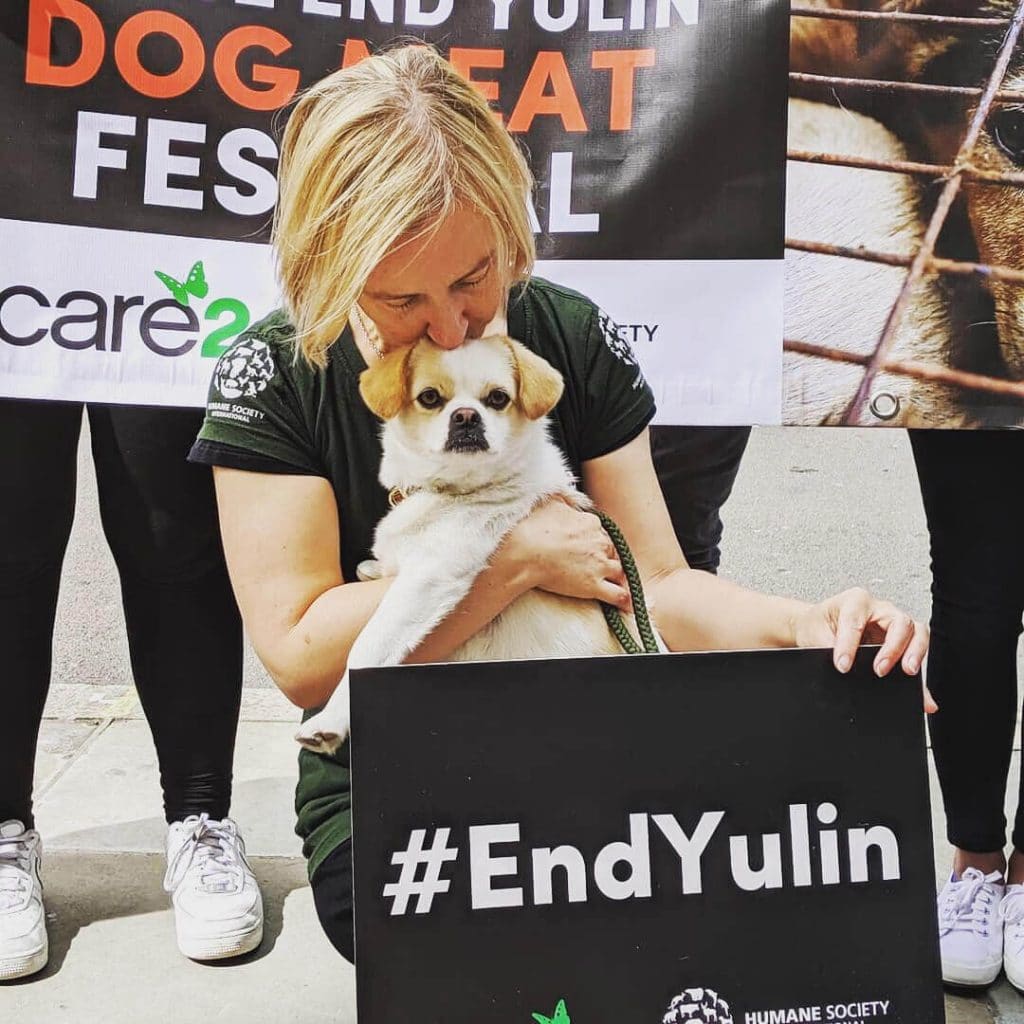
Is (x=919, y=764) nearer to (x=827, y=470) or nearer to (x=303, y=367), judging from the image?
(x=303, y=367)

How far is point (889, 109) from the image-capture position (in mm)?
1444

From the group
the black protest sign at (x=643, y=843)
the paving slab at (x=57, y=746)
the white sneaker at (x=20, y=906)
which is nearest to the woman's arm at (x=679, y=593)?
the black protest sign at (x=643, y=843)

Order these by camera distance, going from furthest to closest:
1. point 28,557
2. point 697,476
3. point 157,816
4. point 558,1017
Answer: point 157,816 → point 28,557 → point 697,476 → point 558,1017

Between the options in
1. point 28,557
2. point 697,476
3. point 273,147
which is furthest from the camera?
point 28,557

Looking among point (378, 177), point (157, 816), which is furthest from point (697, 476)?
point (157, 816)

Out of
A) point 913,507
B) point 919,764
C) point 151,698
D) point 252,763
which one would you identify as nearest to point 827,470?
point 913,507

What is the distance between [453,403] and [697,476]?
16.5 inches

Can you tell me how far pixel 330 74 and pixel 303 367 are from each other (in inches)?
12.6

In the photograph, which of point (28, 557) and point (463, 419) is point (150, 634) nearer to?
point (28, 557)

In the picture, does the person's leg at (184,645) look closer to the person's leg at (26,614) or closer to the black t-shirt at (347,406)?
the person's leg at (26,614)

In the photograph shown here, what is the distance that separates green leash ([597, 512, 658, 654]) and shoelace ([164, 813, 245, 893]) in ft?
3.15

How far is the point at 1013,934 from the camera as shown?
1932 millimetres

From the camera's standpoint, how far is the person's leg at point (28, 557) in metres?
1.77

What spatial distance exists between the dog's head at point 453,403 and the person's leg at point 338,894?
430 mm
